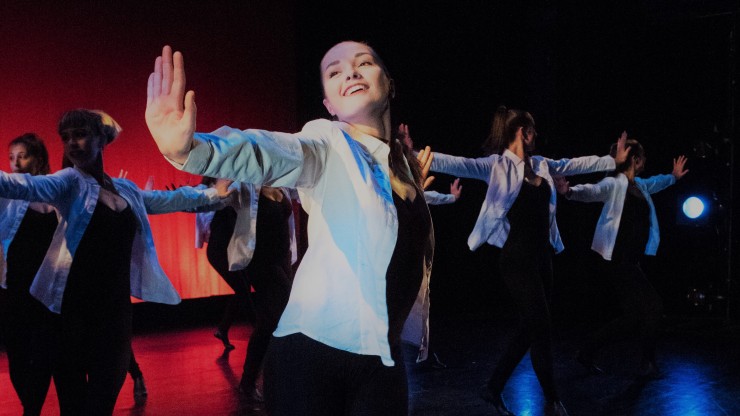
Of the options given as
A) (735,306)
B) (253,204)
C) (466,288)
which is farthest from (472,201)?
Answer: (253,204)

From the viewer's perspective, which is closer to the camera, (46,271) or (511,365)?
(46,271)

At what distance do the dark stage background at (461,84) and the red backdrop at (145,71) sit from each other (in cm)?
1

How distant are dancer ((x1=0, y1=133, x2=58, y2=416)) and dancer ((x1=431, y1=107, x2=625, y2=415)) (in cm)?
218

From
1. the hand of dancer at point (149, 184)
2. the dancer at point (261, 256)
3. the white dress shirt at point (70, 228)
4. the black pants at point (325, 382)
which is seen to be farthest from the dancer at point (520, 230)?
the black pants at point (325, 382)

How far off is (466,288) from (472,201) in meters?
1.04

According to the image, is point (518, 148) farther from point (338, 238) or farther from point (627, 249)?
point (338, 238)

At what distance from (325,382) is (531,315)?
278cm

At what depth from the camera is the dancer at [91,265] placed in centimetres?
291

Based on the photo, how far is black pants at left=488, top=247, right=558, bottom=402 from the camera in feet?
14.2

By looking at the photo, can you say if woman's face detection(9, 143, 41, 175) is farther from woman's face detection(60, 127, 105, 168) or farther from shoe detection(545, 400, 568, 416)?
shoe detection(545, 400, 568, 416)

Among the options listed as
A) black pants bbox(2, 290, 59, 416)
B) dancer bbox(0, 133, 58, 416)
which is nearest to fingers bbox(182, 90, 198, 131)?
black pants bbox(2, 290, 59, 416)

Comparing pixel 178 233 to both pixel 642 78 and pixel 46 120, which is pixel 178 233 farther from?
pixel 642 78

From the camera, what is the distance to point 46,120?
751cm

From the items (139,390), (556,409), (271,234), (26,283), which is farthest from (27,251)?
(556,409)
